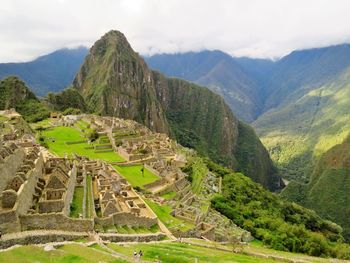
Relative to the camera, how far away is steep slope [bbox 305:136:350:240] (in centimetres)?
14425

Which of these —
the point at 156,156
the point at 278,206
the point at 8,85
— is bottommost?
the point at 278,206

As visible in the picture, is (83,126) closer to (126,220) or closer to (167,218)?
(167,218)

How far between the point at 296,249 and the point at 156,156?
33.2 meters

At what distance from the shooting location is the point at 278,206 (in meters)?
94.2

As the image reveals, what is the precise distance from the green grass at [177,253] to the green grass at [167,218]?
23.7ft

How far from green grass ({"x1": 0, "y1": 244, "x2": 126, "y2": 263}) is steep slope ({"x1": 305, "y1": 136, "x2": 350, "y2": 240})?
104 metres

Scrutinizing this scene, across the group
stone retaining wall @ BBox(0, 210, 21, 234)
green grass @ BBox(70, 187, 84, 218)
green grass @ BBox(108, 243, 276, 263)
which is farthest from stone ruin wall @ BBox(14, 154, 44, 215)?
green grass @ BBox(108, 243, 276, 263)

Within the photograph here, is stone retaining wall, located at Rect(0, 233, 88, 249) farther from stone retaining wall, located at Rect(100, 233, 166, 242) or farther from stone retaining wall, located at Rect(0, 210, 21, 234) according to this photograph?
stone retaining wall, located at Rect(100, 233, 166, 242)

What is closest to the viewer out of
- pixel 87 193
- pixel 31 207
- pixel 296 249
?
pixel 31 207

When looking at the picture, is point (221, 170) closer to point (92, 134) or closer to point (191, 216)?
point (92, 134)

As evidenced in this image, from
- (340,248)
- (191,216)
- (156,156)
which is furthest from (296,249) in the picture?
(156,156)

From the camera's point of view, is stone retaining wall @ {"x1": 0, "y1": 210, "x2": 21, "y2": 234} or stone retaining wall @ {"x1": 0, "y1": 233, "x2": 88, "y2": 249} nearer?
stone retaining wall @ {"x1": 0, "y1": 233, "x2": 88, "y2": 249}

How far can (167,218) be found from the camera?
48812mm

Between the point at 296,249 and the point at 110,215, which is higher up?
the point at 110,215
